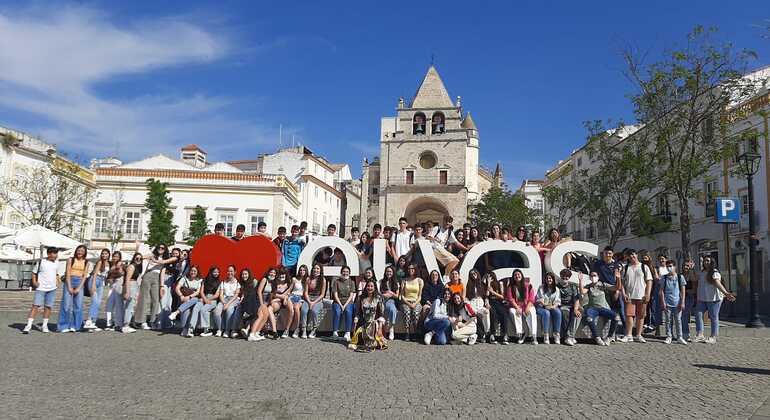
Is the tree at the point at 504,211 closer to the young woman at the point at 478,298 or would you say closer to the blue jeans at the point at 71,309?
the young woman at the point at 478,298

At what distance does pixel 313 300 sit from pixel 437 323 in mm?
2544

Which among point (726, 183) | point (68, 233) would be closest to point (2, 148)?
point (68, 233)

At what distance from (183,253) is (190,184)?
33141mm

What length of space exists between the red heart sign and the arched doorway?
4149 centimetres

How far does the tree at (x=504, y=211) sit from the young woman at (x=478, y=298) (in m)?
32.5

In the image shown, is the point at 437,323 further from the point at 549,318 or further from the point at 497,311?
the point at 549,318

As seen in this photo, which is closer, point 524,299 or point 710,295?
point 524,299

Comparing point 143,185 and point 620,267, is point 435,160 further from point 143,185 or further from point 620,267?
point 620,267

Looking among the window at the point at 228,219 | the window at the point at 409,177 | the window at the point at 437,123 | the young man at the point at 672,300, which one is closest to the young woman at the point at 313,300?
the young man at the point at 672,300

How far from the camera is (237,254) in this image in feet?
39.8

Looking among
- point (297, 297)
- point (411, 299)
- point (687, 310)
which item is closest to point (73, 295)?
point (297, 297)

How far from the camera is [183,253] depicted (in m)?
12.8

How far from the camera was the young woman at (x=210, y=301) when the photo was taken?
11.0 m

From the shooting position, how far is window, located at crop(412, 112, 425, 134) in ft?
188
